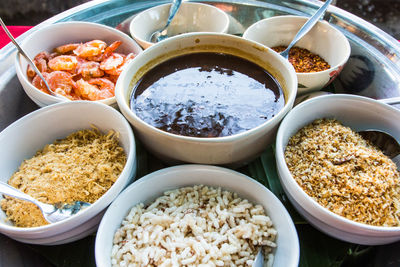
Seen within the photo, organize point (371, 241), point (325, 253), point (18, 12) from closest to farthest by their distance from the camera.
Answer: point (371, 241) → point (325, 253) → point (18, 12)

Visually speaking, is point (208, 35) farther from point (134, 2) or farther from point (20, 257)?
point (20, 257)

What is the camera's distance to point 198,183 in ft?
3.46

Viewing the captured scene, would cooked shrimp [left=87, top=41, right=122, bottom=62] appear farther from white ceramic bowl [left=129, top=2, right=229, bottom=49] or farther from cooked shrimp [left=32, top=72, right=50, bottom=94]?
cooked shrimp [left=32, top=72, right=50, bottom=94]

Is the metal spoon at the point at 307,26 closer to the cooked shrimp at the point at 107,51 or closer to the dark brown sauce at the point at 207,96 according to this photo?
the dark brown sauce at the point at 207,96

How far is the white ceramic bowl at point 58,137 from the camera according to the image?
875 millimetres

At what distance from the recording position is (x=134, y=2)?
5.35 feet

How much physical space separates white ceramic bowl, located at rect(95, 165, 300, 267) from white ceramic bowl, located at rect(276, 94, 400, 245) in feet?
0.23

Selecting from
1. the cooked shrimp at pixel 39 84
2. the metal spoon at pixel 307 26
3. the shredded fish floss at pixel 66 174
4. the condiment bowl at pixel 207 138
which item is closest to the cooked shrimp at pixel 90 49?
the cooked shrimp at pixel 39 84

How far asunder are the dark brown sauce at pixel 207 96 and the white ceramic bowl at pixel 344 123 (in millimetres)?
85

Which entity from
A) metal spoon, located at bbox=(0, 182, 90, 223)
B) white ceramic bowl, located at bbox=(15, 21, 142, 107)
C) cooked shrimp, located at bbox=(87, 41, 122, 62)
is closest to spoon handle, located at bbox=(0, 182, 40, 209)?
metal spoon, located at bbox=(0, 182, 90, 223)

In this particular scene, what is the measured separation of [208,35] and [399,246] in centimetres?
97

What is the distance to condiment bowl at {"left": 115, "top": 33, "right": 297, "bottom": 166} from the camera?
969mm

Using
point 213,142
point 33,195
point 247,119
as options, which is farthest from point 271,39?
point 33,195

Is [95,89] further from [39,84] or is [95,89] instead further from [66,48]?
[66,48]
